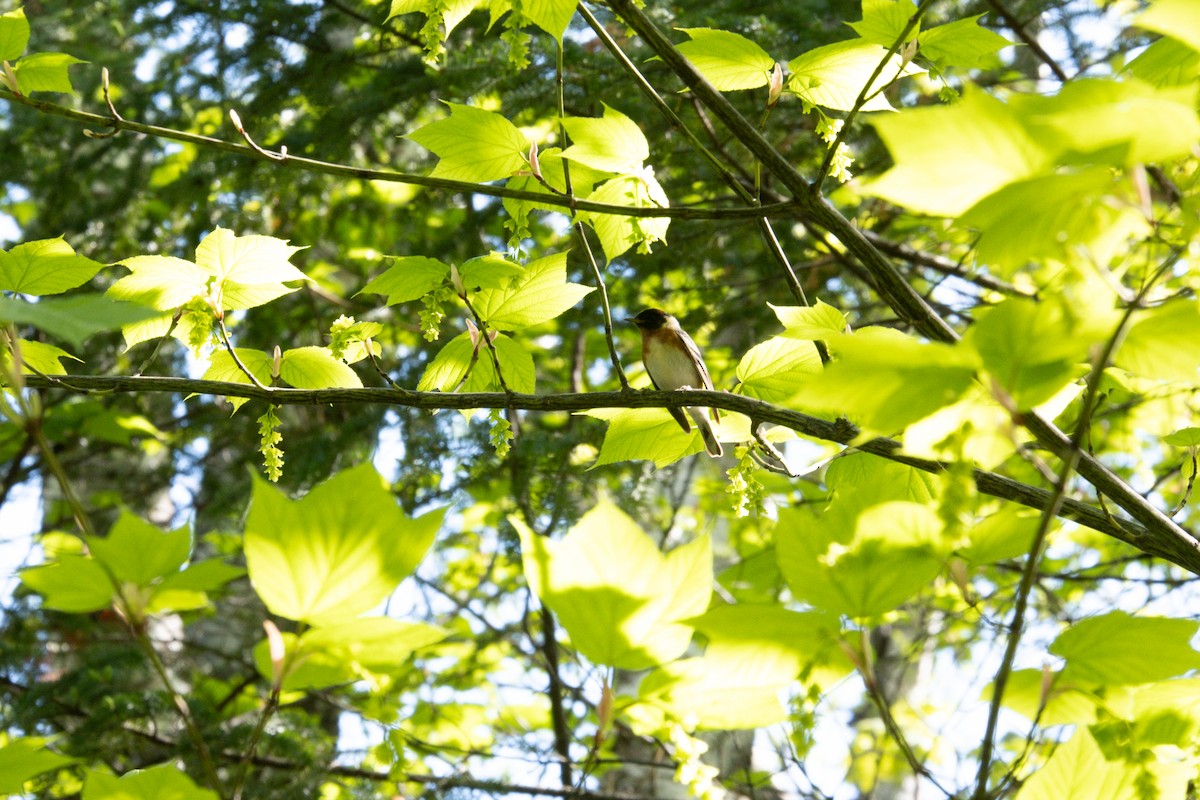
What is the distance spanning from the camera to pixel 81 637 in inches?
207

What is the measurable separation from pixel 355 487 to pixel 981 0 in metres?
3.93

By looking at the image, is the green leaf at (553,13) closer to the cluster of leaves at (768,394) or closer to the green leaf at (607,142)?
the cluster of leaves at (768,394)

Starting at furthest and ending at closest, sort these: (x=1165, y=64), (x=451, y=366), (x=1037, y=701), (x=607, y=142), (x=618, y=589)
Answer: (x=451, y=366)
(x=607, y=142)
(x=1165, y=64)
(x=1037, y=701)
(x=618, y=589)

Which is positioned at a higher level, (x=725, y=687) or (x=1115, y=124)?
(x=1115, y=124)

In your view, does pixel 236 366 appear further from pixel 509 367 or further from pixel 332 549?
pixel 332 549

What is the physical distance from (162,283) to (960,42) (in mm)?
1433

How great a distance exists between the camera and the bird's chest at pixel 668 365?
11.1ft

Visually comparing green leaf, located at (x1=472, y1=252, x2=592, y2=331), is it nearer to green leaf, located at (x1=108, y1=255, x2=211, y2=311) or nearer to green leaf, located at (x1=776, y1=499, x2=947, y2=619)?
green leaf, located at (x1=108, y1=255, x2=211, y2=311)

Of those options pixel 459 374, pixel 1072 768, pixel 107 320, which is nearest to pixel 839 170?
pixel 459 374

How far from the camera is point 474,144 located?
160cm

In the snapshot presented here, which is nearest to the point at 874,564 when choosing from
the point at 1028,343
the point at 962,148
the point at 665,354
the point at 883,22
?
the point at 1028,343

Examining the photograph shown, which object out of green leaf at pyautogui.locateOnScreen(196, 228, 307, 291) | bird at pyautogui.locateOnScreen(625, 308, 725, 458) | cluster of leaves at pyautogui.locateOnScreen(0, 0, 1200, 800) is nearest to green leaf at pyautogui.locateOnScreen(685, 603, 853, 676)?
cluster of leaves at pyautogui.locateOnScreen(0, 0, 1200, 800)

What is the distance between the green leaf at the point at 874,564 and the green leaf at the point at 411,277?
37.5 inches

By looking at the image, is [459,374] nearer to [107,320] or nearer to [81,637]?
[107,320]
